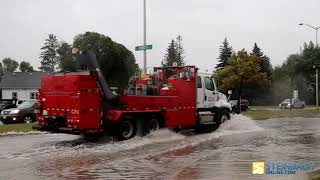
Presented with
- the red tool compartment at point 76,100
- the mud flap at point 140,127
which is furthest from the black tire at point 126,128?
the red tool compartment at point 76,100

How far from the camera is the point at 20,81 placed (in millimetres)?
101812

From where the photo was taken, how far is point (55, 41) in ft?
490

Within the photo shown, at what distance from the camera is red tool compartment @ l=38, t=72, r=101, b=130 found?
17.0 metres

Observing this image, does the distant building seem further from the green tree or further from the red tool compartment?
the red tool compartment

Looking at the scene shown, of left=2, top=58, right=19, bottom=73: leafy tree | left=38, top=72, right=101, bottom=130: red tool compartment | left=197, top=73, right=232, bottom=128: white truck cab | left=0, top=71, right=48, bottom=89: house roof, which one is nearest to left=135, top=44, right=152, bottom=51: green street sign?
left=197, top=73, right=232, bottom=128: white truck cab

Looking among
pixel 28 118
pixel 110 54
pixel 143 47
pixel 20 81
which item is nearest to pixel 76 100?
pixel 143 47

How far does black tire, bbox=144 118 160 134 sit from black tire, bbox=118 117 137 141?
0.58m

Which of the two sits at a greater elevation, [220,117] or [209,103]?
[209,103]

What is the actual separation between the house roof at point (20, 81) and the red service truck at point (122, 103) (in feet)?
267

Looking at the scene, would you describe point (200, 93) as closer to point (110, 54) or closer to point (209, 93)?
point (209, 93)

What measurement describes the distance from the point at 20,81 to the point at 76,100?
88.2 meters

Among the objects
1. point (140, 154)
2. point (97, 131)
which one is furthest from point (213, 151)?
point (97, 131)

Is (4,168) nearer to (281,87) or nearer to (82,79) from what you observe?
(82,79)

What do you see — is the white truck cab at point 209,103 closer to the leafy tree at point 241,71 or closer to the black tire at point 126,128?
the black tire at point 126,128
